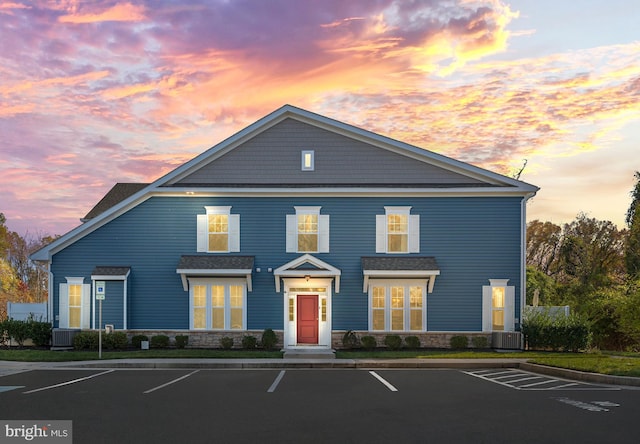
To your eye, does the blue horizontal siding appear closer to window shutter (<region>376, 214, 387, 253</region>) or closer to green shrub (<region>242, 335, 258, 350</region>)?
window shutter (<region>376, 214, 387, 253</region>)

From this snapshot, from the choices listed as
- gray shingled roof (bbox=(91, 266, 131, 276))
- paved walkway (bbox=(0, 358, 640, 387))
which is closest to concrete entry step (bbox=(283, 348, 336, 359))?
paved walkway (bbox=(0, 358, 640, 387))

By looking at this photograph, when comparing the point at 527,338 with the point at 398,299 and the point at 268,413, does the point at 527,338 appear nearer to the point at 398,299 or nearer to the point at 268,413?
the point at 398,299

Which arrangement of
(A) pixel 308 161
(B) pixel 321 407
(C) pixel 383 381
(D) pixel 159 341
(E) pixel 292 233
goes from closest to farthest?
(B) pixel 321 407 < (C) pixel 383 381 < (D) pixel 159 341 < (E) pixel 292 233 < (A) pixel 308 161

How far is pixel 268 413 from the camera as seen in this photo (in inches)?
472

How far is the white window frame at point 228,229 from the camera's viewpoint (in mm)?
25719

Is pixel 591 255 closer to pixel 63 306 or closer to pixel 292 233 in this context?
pixel 292 233

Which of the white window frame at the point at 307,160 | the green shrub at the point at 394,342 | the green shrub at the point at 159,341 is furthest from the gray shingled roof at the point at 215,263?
the green shrub at the point at 394,342

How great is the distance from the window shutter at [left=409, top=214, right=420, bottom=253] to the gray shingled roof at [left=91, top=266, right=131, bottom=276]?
1206 cm

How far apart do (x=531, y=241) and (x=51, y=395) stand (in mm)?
51076

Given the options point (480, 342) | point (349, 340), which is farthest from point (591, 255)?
point (349, 340)

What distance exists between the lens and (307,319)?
2553 centimetres

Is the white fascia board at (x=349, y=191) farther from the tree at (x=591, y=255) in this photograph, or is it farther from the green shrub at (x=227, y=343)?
the tree at (x=591, y=255)

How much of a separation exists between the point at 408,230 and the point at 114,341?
13087 mm

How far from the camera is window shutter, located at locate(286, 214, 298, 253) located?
25.6m
